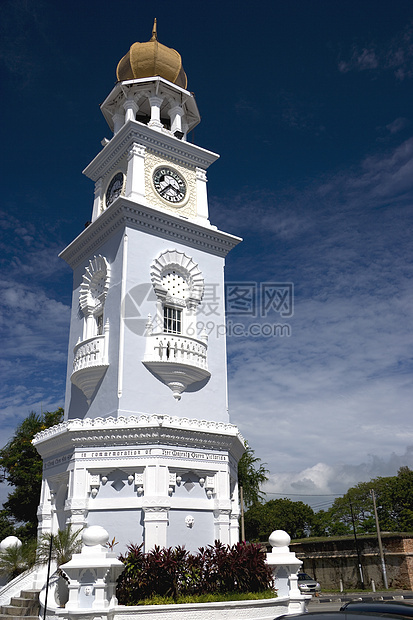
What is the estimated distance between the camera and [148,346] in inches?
891

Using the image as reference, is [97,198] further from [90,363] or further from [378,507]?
[378,507]

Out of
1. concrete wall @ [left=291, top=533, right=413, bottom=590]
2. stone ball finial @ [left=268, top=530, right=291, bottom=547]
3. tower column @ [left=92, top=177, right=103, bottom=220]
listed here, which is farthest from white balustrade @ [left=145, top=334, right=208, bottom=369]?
concrete wall @ [left=291, top=533, right=413, bottom=590]

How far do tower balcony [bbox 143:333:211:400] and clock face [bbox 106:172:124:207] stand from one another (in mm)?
8486

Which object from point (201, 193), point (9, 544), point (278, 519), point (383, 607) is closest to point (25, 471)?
point (9, 544)

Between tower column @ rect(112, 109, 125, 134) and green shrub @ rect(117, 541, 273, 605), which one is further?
tower column @ rect(112, 109, 125, 134)

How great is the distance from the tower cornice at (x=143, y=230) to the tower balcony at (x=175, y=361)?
206 inches

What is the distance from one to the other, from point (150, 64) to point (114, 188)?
719cm

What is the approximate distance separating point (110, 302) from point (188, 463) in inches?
313

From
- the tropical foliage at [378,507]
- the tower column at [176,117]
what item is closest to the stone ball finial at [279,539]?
the tower column at [176,117]

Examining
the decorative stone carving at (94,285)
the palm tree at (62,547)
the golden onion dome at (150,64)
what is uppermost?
the golden onion dome at (150,64)

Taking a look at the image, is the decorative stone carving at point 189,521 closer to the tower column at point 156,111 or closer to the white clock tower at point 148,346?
the white clock tower at point 148,346

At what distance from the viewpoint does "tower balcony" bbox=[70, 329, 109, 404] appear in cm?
2259

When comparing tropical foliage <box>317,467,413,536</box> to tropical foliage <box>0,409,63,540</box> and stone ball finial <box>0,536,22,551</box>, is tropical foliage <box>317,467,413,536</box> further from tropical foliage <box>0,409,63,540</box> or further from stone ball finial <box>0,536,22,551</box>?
stone ball finial <box>0,536,22,551</box>

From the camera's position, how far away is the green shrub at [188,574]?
1463 cm
